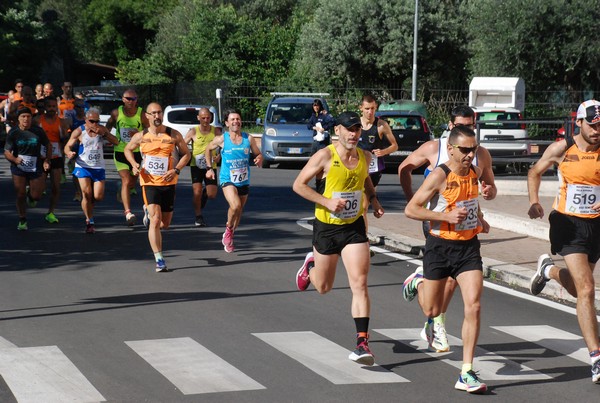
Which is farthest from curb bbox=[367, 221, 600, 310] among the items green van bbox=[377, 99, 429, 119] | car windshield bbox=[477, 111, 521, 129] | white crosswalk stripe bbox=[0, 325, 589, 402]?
green van bbox=[377, 99, 429, 119]

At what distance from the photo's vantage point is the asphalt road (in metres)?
7.55

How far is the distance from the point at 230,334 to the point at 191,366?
47.8 inches

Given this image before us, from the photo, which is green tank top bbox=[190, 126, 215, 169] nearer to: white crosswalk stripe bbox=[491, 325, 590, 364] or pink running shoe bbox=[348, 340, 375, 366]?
white crosswalk stripe bbox=[491, 325, 590, 364]

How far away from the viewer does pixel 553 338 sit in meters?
9.41

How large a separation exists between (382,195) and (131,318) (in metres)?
12.7

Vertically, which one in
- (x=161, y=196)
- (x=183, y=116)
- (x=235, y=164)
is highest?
(x=235, y=164)

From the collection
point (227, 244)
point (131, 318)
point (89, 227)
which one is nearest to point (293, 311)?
point (131, 318)

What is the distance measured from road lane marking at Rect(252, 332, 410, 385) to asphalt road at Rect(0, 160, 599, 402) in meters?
0.01

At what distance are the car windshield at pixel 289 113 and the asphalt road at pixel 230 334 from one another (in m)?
16.0

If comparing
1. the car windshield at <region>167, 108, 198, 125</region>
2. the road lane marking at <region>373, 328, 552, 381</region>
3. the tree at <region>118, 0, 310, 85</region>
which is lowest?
the road lane marking at <region>373, 328, 552, 381</region>

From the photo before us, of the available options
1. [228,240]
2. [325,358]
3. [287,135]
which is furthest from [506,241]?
[287,135]

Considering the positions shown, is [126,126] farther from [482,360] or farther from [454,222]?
[454,222]

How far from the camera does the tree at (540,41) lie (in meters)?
41.2

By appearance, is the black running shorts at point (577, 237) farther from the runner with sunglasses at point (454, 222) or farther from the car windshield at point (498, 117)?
the car windshield at point (498, 117)
